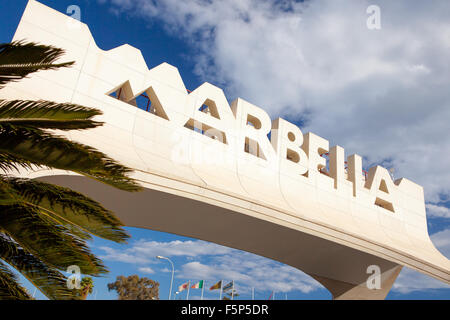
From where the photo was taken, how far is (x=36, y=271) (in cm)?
626

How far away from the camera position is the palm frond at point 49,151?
232 inches

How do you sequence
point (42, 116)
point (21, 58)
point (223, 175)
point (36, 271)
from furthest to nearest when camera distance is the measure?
point (223, 175) < point (36, 271) < point (21, 58) < point (42, 116)

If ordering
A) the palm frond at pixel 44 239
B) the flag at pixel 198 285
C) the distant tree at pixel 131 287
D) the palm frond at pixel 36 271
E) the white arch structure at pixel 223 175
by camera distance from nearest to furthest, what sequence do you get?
the palm frond at pixel 44 239 < the palm frond at pixel 36 271 < the white arch structure at pixel 223 175 < the flag at pixel 198 285 < the distant tree at pixel 131 287

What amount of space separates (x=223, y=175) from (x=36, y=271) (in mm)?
11987

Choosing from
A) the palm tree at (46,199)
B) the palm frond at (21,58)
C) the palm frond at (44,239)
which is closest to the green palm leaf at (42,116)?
the palm tree at (46,199)

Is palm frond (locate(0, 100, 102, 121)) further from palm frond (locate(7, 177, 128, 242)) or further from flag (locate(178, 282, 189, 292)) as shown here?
flag (locate(178, 282, 189, 292))

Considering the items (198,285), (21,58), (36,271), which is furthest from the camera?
(198,285)

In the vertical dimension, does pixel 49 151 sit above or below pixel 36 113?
below

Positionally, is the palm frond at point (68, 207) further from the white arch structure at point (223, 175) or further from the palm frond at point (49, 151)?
the white arch structure at point (223, 175)

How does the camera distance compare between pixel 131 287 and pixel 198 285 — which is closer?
pixel 198 285

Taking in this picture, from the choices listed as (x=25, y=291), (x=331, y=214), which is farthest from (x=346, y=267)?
(x=25, y=291)

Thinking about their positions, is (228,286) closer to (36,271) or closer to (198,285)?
(198,285)

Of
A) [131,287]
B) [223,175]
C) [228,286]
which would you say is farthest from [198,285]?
[131,287]
